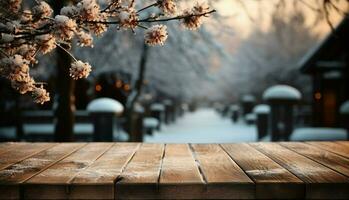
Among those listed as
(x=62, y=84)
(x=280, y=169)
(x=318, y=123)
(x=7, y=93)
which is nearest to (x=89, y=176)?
(x=280, y=169)

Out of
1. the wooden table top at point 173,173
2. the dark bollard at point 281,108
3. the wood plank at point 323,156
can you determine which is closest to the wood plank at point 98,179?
the wooden table top at point 173,173

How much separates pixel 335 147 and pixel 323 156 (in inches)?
23.7

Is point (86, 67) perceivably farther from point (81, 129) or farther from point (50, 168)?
point (81, 129)

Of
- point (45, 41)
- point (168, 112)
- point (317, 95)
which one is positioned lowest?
point (168, 112)

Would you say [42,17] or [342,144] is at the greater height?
[42,17]

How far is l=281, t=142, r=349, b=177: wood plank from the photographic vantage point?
2718 millimetres

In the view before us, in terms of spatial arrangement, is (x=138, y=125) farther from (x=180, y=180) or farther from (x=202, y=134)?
(x=180, y=180)

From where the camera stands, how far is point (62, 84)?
8422mm

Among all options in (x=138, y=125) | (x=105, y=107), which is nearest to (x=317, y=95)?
(x=138, y=125)

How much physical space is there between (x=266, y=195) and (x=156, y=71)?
18.5 meters

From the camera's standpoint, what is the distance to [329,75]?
2014cm

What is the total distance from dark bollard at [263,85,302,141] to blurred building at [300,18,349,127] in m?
4.40

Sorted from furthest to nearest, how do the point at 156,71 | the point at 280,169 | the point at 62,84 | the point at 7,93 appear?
the point at 156,71, the point at 7,93, the point at 62,84, the point at 280,169

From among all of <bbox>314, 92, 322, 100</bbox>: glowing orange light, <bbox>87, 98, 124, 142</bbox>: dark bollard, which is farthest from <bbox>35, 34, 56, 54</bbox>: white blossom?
<bbox>314, 92, 322, 100</bbox>: glowing orange light
